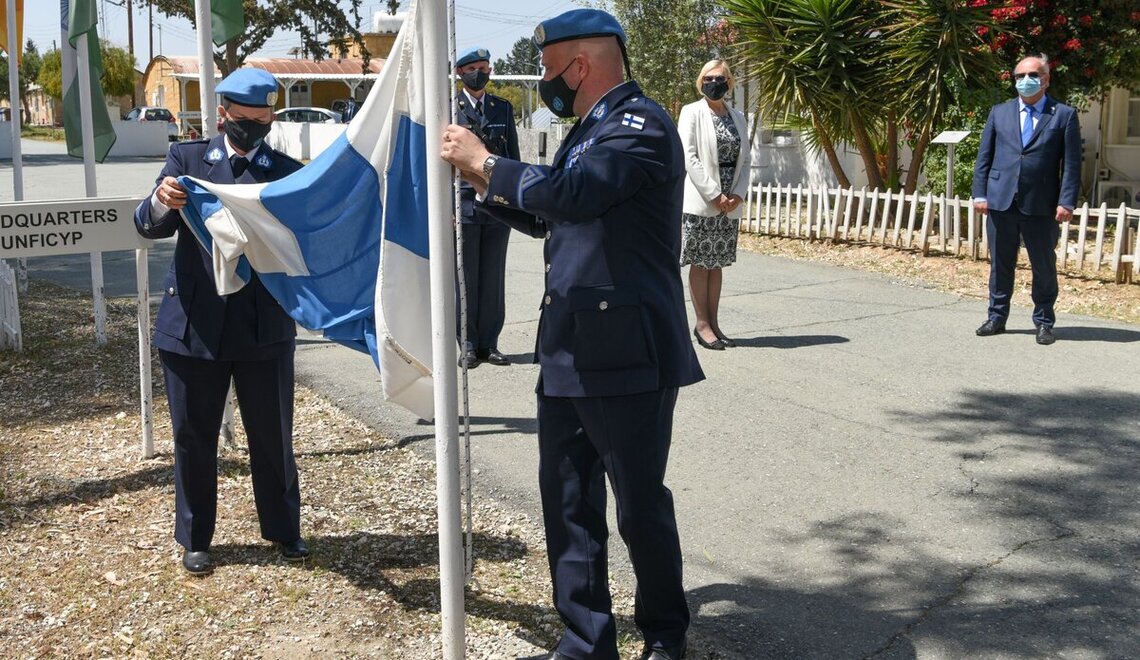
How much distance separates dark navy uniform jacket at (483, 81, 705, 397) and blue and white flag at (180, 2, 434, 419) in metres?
0.39

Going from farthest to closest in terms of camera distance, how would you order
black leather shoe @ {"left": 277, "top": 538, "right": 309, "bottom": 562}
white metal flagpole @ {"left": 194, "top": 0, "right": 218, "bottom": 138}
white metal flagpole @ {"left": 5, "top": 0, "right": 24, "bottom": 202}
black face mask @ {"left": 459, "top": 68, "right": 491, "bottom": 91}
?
white metal flagpole @ {"left": 5, "top": 0, "right": 24, "bottom": 202}
black face mask @ {"left": 459, "top": 68, "right": 491, "bottom": 91}
white metal flagpole @ {"left": 194, "top": 0, "right": 218, "bottom": 138}
black leather shoe @ {"left": 277, "top": 538, "right": 309, "bottom": 562}

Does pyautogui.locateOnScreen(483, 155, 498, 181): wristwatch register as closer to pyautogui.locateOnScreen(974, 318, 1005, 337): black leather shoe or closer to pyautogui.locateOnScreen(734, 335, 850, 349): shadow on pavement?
pyautogui.locateOnScreen(734, 335, 850, 349): shadow on pavement

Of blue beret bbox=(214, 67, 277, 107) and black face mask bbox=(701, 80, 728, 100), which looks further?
black face mask bbox=(701, 80, 728, 100)

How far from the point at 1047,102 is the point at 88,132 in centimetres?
707

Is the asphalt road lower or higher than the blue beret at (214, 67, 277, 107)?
lower

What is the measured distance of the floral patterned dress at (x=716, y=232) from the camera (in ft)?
26.8

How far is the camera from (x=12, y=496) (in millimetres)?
5445

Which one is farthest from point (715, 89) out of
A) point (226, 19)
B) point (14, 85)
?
point (14, 85)

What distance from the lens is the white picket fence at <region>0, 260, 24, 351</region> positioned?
8.24 m

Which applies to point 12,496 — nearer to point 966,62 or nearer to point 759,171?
point 966,62

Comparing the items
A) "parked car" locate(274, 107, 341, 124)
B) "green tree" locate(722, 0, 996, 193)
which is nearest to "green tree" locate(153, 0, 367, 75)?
"parked car" locate(274, 107, 341, 124)

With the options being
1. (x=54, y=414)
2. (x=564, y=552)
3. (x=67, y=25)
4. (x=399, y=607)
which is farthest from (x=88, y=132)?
(x=564, y=552)

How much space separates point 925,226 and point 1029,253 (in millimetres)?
3763

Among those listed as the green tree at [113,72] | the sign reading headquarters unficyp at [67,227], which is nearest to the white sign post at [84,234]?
the sign reading headquarters unficyp at [67,227]
